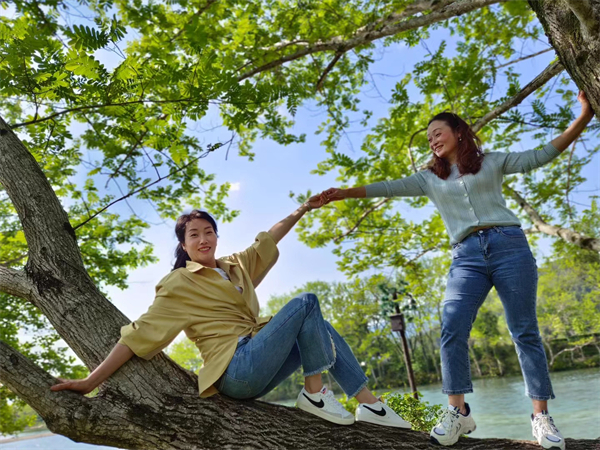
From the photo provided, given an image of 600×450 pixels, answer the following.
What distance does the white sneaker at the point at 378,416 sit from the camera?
2.03m

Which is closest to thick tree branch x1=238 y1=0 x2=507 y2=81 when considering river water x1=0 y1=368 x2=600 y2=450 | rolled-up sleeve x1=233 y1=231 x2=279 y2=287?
Answer: rolled-up sleeve x1=233 y1=231 x2=279 y2=287

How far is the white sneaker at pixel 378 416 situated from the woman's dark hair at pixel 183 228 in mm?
1160

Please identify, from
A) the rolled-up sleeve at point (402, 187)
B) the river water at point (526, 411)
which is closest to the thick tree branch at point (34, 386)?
the rolled-up sleeve at point (402, 187)

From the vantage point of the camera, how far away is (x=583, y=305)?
20156 mm

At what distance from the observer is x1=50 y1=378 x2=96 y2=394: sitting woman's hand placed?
6.34 ft

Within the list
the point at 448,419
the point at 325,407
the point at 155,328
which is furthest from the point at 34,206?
the point at 448,419

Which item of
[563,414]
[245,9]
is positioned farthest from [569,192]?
[563,414]

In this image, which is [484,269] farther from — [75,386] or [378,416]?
[75,386]

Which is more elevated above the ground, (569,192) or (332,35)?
(332,35)

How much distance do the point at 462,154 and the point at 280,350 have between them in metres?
1.37

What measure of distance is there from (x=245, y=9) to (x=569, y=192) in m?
5.48

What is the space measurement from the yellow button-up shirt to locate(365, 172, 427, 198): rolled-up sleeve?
35.5 inches

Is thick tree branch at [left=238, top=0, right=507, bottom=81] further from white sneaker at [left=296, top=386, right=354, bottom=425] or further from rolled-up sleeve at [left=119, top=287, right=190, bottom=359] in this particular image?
white sneaker at [left=296, top=386, right=354, bottom=425]

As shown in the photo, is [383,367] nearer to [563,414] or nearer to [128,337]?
[563,414]
